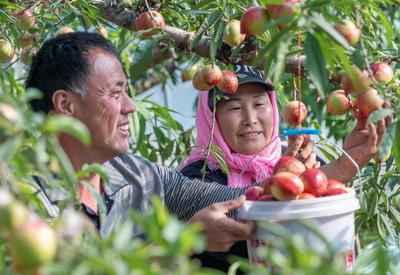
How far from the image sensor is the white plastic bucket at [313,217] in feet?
4.87

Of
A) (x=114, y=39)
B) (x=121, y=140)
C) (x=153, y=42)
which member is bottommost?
(x=121, y=140)

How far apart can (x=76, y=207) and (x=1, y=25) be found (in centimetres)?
124

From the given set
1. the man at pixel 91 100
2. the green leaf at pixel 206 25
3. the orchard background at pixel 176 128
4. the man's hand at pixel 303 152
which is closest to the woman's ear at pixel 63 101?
the man at pixel 91 100

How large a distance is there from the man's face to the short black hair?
18 mm

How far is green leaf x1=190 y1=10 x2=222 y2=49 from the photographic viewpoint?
76.3 inches

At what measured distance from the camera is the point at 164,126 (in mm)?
3166

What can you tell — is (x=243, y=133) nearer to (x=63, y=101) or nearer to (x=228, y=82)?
(x=228, y=82)

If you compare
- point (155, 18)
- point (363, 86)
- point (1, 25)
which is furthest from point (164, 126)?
point (363, 86)

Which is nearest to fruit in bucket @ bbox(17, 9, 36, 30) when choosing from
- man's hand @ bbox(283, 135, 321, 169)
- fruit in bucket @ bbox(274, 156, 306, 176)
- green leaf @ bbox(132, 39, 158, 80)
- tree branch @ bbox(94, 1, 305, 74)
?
tree branch @ bbox(94, 1, 305, 74)

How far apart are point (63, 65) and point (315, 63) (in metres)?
0.71

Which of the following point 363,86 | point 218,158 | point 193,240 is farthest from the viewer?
point 218,158

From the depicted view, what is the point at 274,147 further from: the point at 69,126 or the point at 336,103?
the point at 69,126

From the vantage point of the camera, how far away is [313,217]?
1495mm

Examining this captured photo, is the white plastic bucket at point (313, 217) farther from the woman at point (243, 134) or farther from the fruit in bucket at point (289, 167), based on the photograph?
the woman at point (243, 134)
